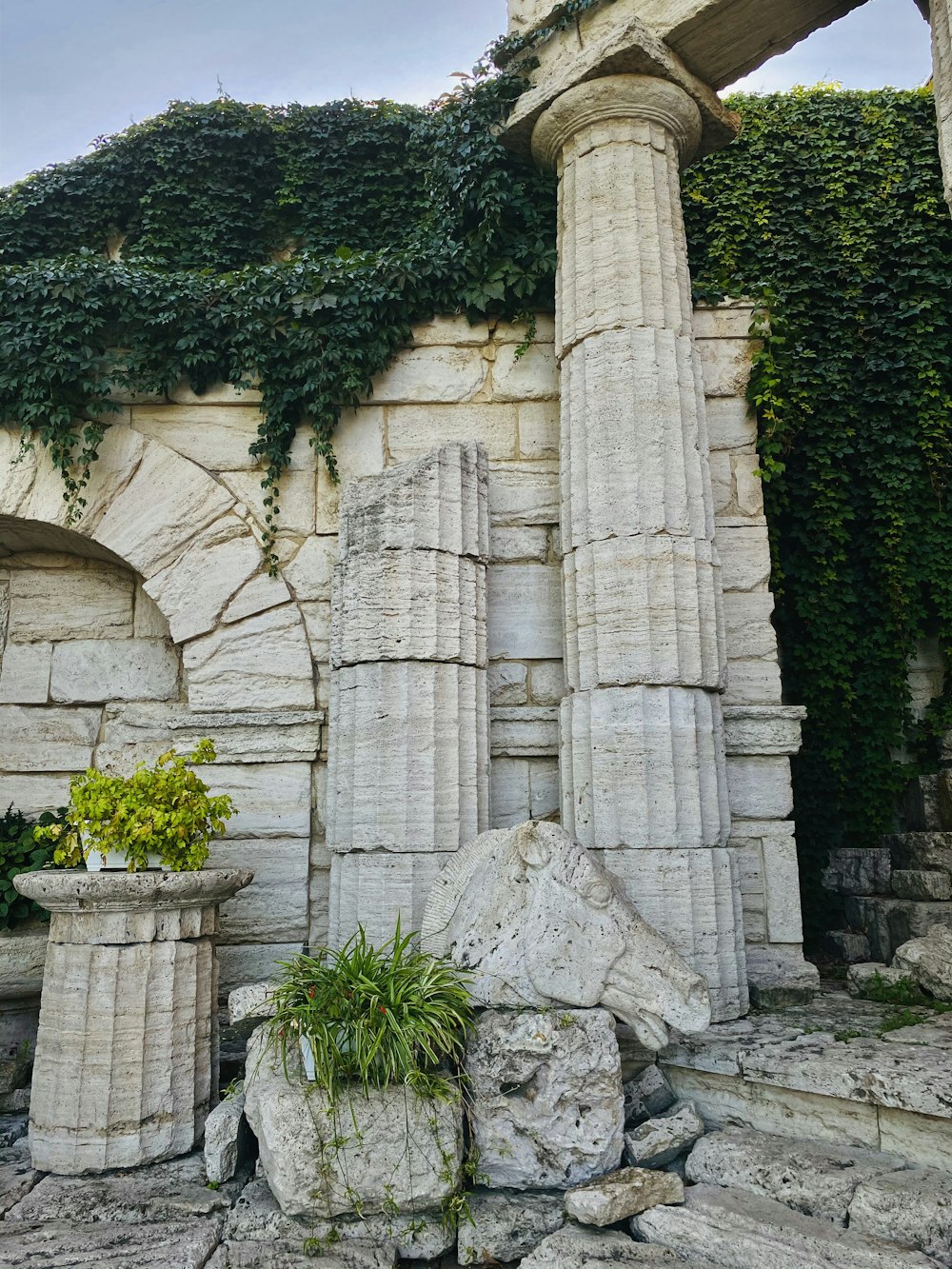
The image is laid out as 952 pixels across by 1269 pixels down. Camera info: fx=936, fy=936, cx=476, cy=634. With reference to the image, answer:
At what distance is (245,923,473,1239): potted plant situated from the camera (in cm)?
295

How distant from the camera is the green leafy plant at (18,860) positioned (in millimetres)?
4562

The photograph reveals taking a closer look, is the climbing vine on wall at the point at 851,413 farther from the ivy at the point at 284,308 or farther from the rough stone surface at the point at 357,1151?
the rough stone surface at the point at 357,1151

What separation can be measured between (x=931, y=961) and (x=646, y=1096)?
1.59 meters

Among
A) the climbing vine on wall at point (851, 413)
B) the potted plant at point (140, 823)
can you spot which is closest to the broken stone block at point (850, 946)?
the climbing vine on wall at point (851, 413)

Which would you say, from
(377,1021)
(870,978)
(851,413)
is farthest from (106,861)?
(851,413)

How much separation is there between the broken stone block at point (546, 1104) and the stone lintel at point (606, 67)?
4.64 metres

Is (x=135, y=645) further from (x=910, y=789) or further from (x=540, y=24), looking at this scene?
(x=910, y=789)

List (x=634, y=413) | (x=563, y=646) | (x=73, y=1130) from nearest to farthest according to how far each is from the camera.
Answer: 1. (x=73, y=1130)
2. (x=634, y=413)
3. (x=563, y=646)

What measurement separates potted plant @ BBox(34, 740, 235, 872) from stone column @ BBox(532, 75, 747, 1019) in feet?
5.51

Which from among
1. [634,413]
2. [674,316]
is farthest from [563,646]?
[674,316]

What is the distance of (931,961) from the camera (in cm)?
430

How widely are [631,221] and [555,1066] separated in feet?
13.0

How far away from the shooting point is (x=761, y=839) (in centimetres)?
470

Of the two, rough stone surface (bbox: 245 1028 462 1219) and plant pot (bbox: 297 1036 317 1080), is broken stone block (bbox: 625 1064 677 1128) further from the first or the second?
plant pot (bbox: 297 1036 317 1080)
